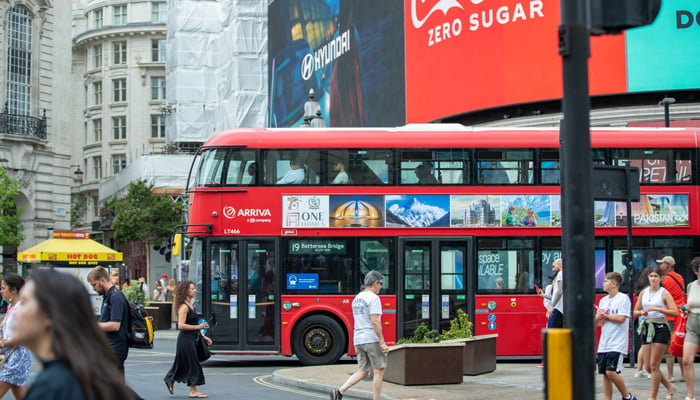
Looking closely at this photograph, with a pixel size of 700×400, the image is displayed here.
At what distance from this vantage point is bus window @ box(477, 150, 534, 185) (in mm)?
19031

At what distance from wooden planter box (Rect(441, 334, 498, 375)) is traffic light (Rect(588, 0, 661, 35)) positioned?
9.93 metres

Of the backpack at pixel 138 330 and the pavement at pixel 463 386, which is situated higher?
the backpack at pixel 138 330

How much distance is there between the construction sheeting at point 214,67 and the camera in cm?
5312

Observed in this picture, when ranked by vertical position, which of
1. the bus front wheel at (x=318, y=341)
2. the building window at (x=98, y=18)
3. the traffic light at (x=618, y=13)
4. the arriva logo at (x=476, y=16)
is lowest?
the bus front wheel at (x=318, y=341)

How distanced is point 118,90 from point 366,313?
7733 cm

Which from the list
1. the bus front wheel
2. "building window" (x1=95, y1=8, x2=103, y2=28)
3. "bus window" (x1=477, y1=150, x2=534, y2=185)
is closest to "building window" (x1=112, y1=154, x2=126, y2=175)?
"building window" (x1=95, y1=8, x2=103, y2=28)

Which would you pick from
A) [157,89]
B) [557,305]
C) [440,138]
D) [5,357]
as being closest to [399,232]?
[440,138]

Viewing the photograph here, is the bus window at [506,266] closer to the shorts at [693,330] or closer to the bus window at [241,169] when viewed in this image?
the bus window at [241,169]

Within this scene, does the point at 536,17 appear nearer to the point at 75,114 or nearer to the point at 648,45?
the point at 648,45

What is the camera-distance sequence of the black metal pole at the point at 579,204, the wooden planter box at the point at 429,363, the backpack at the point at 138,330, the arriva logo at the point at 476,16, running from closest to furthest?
the black metal pole at the point at 579,204 < the backpack at the point at 138,330 < the wooden planter box at the point at 429,363 < the arriva logo at the point at 476,16

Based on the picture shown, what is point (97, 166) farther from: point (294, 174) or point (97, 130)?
point (294, 174)

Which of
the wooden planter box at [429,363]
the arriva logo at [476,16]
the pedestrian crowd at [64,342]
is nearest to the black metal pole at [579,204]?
the pedestrian crowd at [64,342]

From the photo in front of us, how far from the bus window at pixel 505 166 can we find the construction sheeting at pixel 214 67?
3406 cm

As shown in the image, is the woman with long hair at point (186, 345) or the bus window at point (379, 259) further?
the bus window at point (379, 259)
